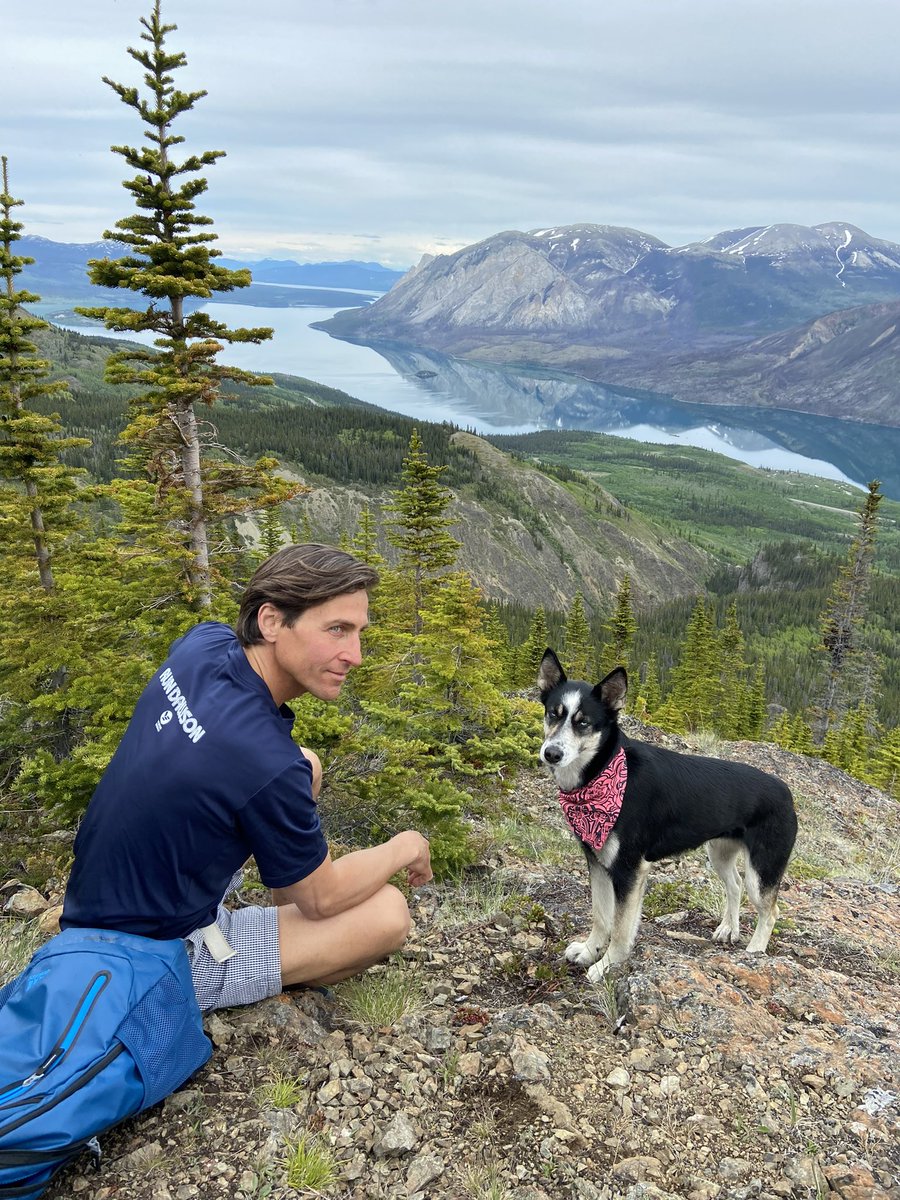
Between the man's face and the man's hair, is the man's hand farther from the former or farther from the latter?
the man's hair

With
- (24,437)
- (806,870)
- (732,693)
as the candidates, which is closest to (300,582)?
(806,870)

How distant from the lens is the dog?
17.4 feet

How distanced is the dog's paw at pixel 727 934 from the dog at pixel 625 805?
468 millimetres

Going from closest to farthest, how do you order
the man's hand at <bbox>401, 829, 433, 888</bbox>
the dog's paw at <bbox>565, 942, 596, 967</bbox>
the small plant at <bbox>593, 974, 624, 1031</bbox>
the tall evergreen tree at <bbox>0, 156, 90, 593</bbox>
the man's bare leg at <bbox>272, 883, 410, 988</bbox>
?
the man's bare leg at <bbox>272, 883, 410, 988</bbox> → the man's hand at <bbox>401, 829, 433, 888</bbox> → the small plant at <bbox>593, 974, 624, 1031</bbox> → the dog's paw at <bbox>565, 942, 596, 967</bbox> → the tall evergreen tree at <bbox>0, 156, 90, 593</bbox>

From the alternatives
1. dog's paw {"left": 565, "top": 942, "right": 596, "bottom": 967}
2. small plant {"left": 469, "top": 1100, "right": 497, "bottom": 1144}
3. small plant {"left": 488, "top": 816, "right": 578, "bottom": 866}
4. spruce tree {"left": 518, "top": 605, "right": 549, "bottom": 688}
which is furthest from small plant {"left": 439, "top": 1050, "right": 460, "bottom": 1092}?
spruce tree {"left": 518, "top": 605, "right": 549, "bottom": 688}

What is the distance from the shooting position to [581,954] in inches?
222

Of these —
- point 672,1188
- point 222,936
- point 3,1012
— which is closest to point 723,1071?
point 672,1188

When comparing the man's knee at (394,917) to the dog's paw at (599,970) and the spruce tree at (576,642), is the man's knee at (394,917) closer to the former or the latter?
the dog's paw at (599,970)

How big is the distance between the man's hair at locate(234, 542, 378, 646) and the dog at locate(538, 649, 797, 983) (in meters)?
2.03

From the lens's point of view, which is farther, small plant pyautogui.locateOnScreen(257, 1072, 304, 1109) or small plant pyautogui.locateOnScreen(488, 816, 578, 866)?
small plant pyautogui.locateOnScreen(488, 816, 578, 866)

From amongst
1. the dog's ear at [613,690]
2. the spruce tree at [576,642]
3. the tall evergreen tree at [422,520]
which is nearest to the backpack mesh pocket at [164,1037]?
the dog's ear at [613,690]

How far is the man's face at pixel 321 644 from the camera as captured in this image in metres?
3.80

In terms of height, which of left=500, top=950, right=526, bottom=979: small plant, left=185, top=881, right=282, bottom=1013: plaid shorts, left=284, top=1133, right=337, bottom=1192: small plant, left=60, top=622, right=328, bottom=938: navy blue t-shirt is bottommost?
left=500, top=950, right=526, bottom=979: small plant

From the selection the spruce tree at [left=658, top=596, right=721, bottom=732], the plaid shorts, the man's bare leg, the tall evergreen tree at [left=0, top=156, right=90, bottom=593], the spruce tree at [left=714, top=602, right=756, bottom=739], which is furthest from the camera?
the spruce tree at [left=714, top=602, right=756, bottom=739]
